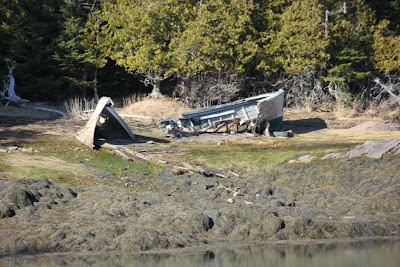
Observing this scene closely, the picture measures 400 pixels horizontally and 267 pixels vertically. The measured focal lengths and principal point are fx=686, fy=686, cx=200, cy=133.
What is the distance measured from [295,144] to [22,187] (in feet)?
41.6

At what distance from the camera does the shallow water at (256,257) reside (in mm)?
12633

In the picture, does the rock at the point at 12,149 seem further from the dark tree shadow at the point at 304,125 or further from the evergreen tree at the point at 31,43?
the dark tree shadow at the point at 304,125

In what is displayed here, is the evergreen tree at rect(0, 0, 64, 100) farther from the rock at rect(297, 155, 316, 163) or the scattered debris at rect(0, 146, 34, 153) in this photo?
the rock at rect(297, 155, 316, 163)

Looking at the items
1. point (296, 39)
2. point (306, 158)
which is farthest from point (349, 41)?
point (306, 158)

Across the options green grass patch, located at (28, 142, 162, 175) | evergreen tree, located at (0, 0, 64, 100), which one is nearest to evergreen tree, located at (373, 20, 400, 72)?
evergreen tree, located at (0, 0, 64, 100)

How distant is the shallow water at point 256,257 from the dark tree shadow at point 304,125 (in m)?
18.2

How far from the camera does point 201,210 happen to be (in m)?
15.9

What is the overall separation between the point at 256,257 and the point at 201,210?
2.96 meters

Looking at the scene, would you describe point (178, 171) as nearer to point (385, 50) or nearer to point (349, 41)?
point (349, 41)

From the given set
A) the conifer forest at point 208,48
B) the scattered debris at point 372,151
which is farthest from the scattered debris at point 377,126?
the scattered debris at point 372,151

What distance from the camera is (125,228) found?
46.6 feet

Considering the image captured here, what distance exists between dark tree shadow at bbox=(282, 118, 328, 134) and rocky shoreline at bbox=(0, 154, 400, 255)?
12.6 m

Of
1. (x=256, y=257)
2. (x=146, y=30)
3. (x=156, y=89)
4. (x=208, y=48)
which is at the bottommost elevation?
(x=256, y=257)

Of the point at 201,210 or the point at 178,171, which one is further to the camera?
the point at 178,171
